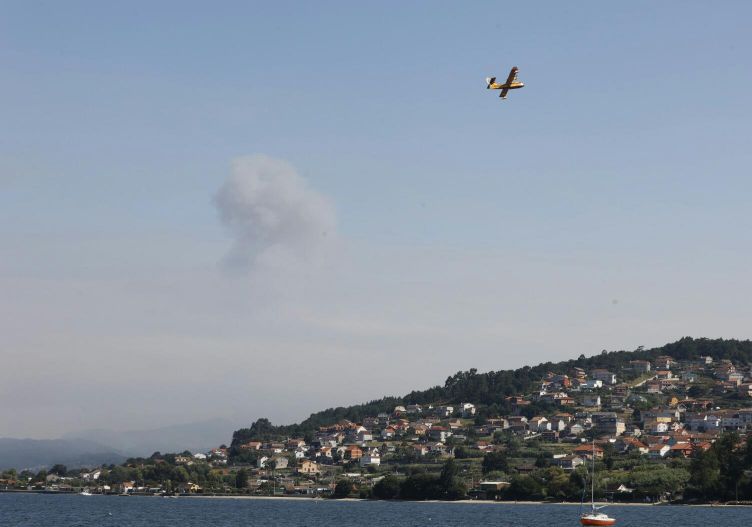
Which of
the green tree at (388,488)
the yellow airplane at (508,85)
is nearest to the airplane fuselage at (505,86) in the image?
the yellow airplane at (508,85)

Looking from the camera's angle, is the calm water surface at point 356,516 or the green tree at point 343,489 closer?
the calm water surface at point 356,516

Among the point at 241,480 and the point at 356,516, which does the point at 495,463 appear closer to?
the point at 241,480

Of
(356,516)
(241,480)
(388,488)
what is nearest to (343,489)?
(388,488)

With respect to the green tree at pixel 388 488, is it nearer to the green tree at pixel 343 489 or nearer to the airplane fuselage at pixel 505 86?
the green tree at pixel 343 489

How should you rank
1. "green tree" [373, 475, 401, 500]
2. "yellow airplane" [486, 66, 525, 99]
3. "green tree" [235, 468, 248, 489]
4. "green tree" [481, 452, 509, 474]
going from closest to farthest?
"yellow airplane" [486, 66, 525, 99] → "green tree" [373, 475, 401, 500] → "green tree" [481, 452, 509, 474] → "green tree" [235, 468, 248, 489]

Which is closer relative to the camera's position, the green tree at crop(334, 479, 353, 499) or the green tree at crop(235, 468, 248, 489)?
the green tree at crop(334, 479, 353, 499)

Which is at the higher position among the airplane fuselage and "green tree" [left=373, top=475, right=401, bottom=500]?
the airplane fuselage

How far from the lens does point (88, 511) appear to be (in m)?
140

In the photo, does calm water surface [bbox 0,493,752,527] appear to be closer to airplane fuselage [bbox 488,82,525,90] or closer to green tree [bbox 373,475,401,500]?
green tree [bbox 373,475,401,500]

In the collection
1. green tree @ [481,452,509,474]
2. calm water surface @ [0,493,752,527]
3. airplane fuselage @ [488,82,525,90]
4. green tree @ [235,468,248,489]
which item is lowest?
calm water surface @ [0,493,752,527]

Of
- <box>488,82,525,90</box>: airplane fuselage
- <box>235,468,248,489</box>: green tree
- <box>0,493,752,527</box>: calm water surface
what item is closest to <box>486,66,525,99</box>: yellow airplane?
<box>488,82,525,90</box>: airplane fuselage

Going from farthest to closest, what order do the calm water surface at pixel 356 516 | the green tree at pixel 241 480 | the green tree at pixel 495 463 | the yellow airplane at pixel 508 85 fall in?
the green tree at pixel 241 480, the green tree at pixel 495 463, the calm water surface at pixel 356 516, the yellow airplane at pixel 508 85

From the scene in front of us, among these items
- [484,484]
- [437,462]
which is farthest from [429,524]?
[437,462]

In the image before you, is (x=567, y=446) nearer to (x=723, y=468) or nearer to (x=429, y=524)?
(x=723, y=468)
